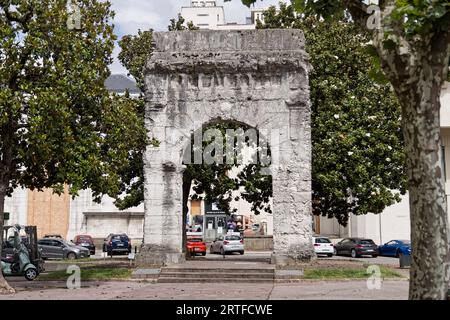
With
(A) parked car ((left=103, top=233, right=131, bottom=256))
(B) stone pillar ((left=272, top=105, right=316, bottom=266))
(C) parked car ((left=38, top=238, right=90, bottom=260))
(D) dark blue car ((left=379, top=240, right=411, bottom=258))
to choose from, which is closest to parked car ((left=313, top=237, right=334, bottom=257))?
(D) dark blue car ((left=379, top=240, right=411, bottom=258))

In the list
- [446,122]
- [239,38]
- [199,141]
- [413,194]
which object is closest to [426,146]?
[413,194]

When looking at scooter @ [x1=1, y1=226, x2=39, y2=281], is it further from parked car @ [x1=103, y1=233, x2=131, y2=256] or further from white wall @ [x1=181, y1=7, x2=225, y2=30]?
white wall @ [x1=181, y1=7, x2=225, y2=30]

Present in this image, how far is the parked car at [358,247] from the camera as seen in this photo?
32969mm

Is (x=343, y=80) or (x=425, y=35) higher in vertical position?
(x=343, y=80)

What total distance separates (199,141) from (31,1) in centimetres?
968

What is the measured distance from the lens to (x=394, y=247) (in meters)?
34.0

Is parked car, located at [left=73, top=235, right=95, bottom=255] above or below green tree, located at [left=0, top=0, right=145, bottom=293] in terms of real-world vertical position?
below

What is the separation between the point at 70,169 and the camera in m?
14.5

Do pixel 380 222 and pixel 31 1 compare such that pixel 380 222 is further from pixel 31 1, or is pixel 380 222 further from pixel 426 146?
pixel 426 146

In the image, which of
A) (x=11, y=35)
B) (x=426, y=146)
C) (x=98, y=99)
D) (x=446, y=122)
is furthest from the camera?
(x=446, y=122)

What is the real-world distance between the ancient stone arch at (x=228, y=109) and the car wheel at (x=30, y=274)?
3.46 metres

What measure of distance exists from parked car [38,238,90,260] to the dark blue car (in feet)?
56.2

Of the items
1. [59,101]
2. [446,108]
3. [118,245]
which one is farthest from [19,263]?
[446,108]

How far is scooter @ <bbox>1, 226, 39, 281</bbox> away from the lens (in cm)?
1901
